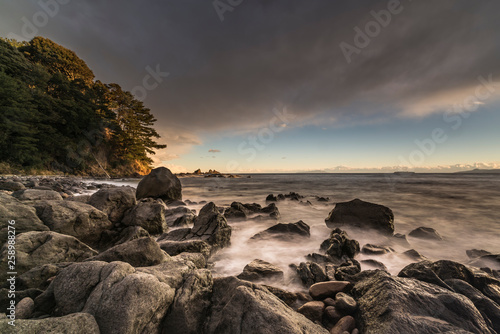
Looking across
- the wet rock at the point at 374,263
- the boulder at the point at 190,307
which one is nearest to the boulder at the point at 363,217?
the wet rock at the point at 374,263

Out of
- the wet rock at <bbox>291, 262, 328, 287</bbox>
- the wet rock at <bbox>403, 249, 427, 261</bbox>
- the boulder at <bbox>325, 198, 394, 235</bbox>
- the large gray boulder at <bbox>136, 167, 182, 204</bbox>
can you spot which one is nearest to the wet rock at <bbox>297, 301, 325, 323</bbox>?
the wet rock at <bbox>291, 262, 328, 287</bbox>

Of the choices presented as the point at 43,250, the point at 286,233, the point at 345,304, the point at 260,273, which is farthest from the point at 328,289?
the point at 43,250

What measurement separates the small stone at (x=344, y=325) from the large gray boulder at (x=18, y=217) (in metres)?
5.45

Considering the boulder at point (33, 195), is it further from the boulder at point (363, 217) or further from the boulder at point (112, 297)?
the boulder at point (363, 217)

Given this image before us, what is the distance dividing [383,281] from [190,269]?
107 inches

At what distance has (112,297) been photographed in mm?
1860

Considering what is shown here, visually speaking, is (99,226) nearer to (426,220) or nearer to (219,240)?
Result: (219,240)

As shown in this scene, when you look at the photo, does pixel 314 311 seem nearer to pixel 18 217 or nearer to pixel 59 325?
pixel 59 325

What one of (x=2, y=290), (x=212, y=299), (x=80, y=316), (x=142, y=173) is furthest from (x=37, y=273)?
(x=142, y=173)

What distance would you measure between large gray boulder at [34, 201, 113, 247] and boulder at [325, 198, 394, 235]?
7.93 meters

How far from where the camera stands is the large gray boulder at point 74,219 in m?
4.15

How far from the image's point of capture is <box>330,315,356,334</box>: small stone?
2.27m

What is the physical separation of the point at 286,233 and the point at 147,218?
458cm

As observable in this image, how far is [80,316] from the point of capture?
1.67 metres
